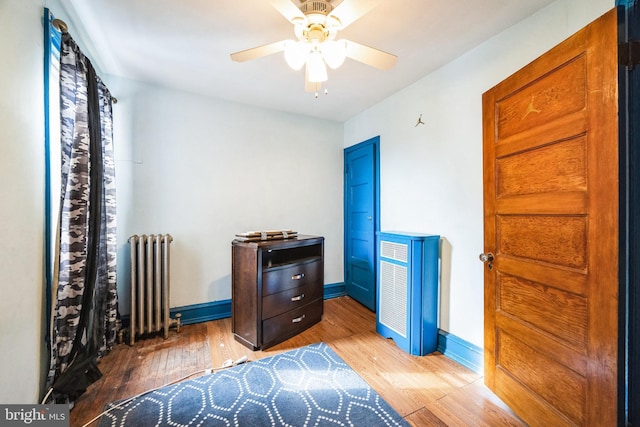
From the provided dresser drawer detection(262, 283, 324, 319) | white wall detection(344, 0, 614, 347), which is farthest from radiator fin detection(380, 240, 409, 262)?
dresser drawer detection(262, 283, 324, 319)

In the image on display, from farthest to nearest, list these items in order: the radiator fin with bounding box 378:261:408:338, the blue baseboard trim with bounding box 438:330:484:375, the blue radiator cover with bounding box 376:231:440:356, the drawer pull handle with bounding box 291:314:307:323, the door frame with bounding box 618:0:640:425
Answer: the drawer pull handle with bounding box 291:314:307:323 < the radiator fin with bounding box 378:261:408:338 < the blue radiator cover with bounding box 376:231:440:356 < the blue baseboard trim with bounding box 438:330:484:375 < the door frame with bounding box 618:0:640:425

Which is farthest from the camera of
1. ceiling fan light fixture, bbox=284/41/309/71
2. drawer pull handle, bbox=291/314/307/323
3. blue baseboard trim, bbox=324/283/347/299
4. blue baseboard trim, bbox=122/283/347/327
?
blue baseboard trim, bbox=324/283/347/299

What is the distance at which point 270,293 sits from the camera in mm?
2223

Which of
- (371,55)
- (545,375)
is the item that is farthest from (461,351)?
(371,55)

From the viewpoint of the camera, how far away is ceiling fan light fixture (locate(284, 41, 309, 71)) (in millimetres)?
1333

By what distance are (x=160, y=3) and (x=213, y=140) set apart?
1.39 m

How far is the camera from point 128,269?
2.43 m

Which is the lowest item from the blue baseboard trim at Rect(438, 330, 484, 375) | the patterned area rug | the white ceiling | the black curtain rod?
the patterned area rug

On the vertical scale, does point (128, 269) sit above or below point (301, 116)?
below

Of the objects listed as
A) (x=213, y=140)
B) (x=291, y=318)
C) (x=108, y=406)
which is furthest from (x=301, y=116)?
(x=108, y=406)

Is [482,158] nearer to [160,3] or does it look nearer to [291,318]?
[291,318]

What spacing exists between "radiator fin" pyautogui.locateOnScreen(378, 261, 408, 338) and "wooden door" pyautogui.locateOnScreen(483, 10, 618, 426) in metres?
0.64

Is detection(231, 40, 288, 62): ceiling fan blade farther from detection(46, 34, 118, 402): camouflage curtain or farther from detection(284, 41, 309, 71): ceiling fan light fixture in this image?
detection(46, 34, 118, 402): camouflage curtain

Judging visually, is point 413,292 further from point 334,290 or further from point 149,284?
point 149,284
